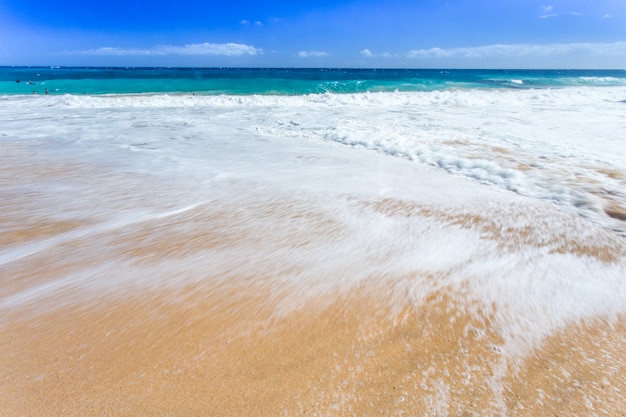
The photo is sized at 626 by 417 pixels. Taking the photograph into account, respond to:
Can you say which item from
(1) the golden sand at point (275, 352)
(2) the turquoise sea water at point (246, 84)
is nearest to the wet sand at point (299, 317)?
(1) the golden sand at point (275, 352)

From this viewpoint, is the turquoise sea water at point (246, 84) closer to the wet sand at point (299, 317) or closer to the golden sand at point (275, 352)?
the wet sand at point (299, 317)

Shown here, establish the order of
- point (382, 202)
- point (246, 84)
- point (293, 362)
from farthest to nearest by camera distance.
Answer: point (246, 84)
point (382, 202)
point (293, 362)

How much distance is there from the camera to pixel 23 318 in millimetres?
1805

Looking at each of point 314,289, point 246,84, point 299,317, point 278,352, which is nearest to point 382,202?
point 314,289

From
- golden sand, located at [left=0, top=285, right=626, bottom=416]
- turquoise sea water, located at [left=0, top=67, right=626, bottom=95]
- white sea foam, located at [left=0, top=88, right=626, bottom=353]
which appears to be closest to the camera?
golden sand, located at [left=0, top=285, right=626, bottom=416]

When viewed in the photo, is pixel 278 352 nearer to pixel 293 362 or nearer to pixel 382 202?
pixel 293 362

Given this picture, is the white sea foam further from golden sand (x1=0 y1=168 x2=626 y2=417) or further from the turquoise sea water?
the turquoise sea water

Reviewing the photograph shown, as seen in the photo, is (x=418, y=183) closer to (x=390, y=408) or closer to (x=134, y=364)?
(x=390, y=408)

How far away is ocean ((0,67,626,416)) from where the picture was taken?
137 cm

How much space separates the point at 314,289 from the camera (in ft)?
6.74

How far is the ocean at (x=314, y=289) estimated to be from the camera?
4.49 feet

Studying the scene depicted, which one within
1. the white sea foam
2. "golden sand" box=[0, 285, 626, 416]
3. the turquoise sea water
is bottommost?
"golden sand" box=[0, 285, 626, 416]

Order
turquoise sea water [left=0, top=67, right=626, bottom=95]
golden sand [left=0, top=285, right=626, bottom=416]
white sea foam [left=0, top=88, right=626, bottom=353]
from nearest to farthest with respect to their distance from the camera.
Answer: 1. golden sand [left=0, top=285, right=626, bottom=416]
2. white sea foam [left=0, top=88, right=626, bottom=353]
3. turquoise sea water [left=0, top=67, right=626, bottom=95]

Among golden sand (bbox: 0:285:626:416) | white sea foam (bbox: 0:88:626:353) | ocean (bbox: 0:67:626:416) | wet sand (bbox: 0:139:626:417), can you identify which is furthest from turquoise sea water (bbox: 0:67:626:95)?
golden sand (bbox: 0:285:626:416)
